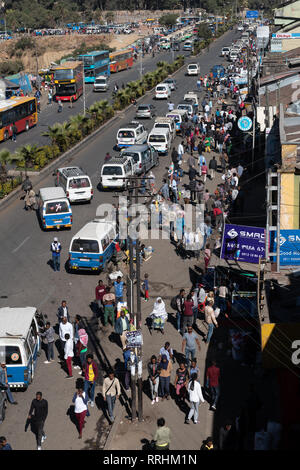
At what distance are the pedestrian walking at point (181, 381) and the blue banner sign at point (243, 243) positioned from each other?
5.13 m

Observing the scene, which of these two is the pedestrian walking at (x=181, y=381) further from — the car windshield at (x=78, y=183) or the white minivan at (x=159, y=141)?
the white minivan at (x=159, y=141)

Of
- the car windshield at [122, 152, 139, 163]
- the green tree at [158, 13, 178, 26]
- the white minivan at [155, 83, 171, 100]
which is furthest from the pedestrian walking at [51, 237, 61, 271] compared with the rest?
the green tree at [158, 13, 178, 26]

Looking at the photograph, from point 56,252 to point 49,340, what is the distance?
6456 mm

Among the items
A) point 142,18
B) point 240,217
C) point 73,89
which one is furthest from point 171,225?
point 142,18

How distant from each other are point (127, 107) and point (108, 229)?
34427 mm

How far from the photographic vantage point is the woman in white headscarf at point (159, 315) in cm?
1933

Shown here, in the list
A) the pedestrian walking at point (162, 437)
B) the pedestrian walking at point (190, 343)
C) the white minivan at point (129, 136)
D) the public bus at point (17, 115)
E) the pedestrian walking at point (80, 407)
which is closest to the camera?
the pedestrian walking at point (162, 437)

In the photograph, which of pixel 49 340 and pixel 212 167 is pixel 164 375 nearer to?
pixel 49 340

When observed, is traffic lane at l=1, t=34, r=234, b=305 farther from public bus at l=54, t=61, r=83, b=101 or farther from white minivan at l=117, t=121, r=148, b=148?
public bus at l=54, t=61, r=83, b=101

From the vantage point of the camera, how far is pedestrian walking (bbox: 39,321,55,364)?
57.7 feet

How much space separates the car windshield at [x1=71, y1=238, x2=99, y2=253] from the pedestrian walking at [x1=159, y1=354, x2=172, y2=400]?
801 centimetres

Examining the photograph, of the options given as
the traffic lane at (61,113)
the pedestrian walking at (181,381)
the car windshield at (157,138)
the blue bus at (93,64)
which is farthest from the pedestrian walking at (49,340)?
the blue bus at (93,64)

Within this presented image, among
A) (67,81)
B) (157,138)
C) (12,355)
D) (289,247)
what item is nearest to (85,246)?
(289,247)

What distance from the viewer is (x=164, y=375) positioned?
1582 cm
